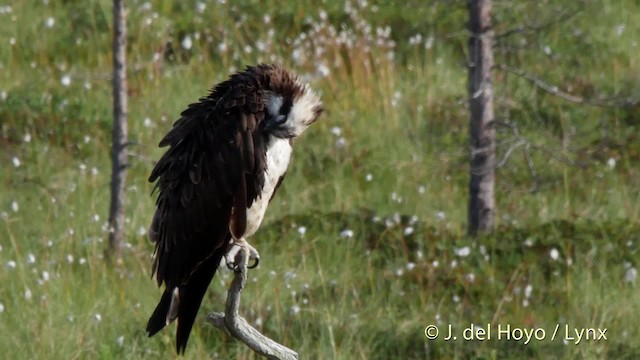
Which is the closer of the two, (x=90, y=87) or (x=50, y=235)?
(x=50, y=235)

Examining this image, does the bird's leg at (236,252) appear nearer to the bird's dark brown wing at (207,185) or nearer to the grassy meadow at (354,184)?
the bird's dark brown wing at (207,185)

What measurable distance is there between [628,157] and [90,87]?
4766mm

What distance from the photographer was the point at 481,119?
8453 millimetres

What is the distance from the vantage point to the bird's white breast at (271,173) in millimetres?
5461

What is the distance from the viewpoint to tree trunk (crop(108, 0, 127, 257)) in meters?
7.83

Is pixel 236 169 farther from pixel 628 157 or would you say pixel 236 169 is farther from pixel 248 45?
pixel 248 45

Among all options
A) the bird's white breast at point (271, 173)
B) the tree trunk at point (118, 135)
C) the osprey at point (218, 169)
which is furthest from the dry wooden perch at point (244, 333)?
the tree trunk at point (118, 135)

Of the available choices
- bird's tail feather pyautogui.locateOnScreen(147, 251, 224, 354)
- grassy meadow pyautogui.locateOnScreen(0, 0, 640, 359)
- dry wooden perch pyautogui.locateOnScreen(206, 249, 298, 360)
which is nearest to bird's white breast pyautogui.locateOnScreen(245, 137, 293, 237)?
bird's tail feather pyautogui.locateOnScreen(147, 251, 224, 354)

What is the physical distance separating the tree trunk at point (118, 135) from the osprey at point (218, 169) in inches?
98.5

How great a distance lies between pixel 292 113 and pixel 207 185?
495 millimetres

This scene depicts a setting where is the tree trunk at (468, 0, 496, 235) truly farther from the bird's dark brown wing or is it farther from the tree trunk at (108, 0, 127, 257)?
the bird's dark brown wing

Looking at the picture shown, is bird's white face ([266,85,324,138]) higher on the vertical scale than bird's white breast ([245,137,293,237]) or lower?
higher

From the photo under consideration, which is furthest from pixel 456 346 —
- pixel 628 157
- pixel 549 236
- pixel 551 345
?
pixel 628 157

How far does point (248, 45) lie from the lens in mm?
12258
